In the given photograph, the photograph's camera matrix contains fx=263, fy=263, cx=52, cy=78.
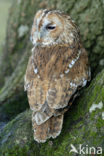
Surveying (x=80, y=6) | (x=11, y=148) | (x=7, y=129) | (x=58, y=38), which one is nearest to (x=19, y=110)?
(x=7, y=129)

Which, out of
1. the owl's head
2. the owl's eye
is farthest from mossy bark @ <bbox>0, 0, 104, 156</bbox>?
the owl's eye

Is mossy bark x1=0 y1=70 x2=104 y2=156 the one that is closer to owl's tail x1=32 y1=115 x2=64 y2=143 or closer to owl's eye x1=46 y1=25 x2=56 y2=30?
owl's tail x1=32 y1=115 x2=64 y2=143

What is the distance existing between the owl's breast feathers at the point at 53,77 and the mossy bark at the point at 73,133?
1.05 feet

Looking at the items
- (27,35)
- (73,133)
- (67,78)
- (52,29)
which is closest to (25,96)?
(27,35)

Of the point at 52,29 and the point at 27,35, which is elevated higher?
the point at 52,29

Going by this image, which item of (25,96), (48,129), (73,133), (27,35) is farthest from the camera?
(27,35)

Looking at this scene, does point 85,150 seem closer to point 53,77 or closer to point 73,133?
point 73,133

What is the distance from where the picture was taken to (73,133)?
3904 millimetres

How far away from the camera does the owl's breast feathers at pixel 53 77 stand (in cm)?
376

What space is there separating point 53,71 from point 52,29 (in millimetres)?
792

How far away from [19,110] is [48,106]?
2535 millimetres

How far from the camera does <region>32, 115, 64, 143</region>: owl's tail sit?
375 cm

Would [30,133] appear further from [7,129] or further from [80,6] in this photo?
[80,6]

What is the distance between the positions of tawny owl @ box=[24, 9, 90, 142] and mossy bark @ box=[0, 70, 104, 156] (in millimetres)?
255
